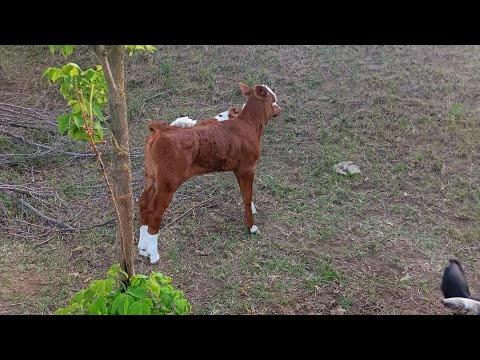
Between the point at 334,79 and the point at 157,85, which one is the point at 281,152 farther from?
the point at 157,85

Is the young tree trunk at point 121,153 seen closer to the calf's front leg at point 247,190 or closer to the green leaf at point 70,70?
the green leaf at point 70,70

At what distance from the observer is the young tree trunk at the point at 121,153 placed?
212 cm

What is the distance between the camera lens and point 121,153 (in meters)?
2.27

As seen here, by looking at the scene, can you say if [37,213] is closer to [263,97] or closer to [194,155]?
[194,155]

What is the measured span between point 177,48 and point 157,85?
1.27 meters

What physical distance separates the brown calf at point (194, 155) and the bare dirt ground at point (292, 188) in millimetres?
418

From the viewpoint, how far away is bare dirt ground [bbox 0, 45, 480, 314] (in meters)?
4.15

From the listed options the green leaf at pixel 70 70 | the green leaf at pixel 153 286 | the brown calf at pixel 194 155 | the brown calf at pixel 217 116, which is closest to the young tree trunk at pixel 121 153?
the green leaf at pixel 70 70

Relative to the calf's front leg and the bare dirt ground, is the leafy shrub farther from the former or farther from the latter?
the calf's front leg

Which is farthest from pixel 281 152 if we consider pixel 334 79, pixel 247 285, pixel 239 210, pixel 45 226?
pixel 45 226

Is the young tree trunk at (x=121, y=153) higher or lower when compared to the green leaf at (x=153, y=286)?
higher

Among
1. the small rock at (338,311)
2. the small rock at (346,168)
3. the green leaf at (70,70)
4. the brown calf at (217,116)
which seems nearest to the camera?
the green leaf at (70,70)

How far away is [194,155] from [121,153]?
208 cm

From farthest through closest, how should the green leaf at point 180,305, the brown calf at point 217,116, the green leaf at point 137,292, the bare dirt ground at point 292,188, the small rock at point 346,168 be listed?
the small rock at point 346,168
the brown calf at point 217,116
the bare dirt ground at point 292,188
the green leaf at point 180,305
the green leaf at point 137,292
